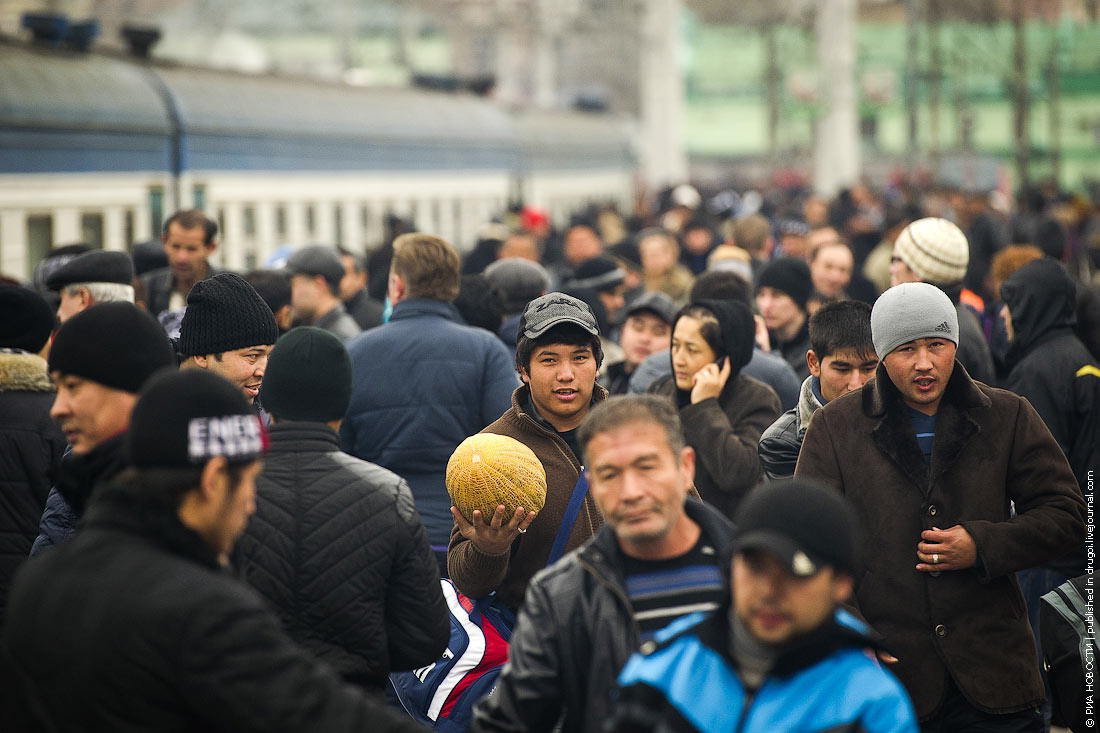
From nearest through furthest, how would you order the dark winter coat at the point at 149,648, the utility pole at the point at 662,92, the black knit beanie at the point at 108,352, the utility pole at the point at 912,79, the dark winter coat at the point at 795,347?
the dark winter coat at the point at 149,648 < the black knit beanie at the point at 108,352 < the dark winter coat at the point at 795,347 < the utility pole at the point at 912,79 < the utility pole at the point at 662,92

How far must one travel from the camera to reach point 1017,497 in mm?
4418

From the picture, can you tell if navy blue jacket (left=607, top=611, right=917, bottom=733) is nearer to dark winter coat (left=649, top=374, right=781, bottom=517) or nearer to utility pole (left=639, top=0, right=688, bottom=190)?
dark winter coat (left=649, top=374, right=781, bottom=517)

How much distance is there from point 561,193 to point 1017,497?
23.8m

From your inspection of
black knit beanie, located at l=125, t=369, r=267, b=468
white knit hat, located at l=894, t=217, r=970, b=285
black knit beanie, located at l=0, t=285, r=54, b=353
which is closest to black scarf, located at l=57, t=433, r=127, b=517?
black knit beanie, located at l=125, t=369, r=267, b=468

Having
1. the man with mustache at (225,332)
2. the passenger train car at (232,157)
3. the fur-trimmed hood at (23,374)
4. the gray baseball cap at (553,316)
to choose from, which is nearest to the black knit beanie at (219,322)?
the man with mustache at (225,332)

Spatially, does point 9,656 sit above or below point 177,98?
below

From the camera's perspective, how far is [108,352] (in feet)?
11.9

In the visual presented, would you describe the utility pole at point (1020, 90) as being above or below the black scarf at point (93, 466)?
above

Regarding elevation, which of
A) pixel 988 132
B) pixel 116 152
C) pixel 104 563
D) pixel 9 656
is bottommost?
pixel 9 656

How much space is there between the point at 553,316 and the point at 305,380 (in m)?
1.26

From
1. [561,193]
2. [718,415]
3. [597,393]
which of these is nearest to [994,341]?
[718,415]

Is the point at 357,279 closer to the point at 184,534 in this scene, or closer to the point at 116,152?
the point at 116,152

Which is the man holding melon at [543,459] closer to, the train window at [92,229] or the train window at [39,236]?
the train window at [39,236]

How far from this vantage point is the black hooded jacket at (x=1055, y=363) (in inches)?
255
